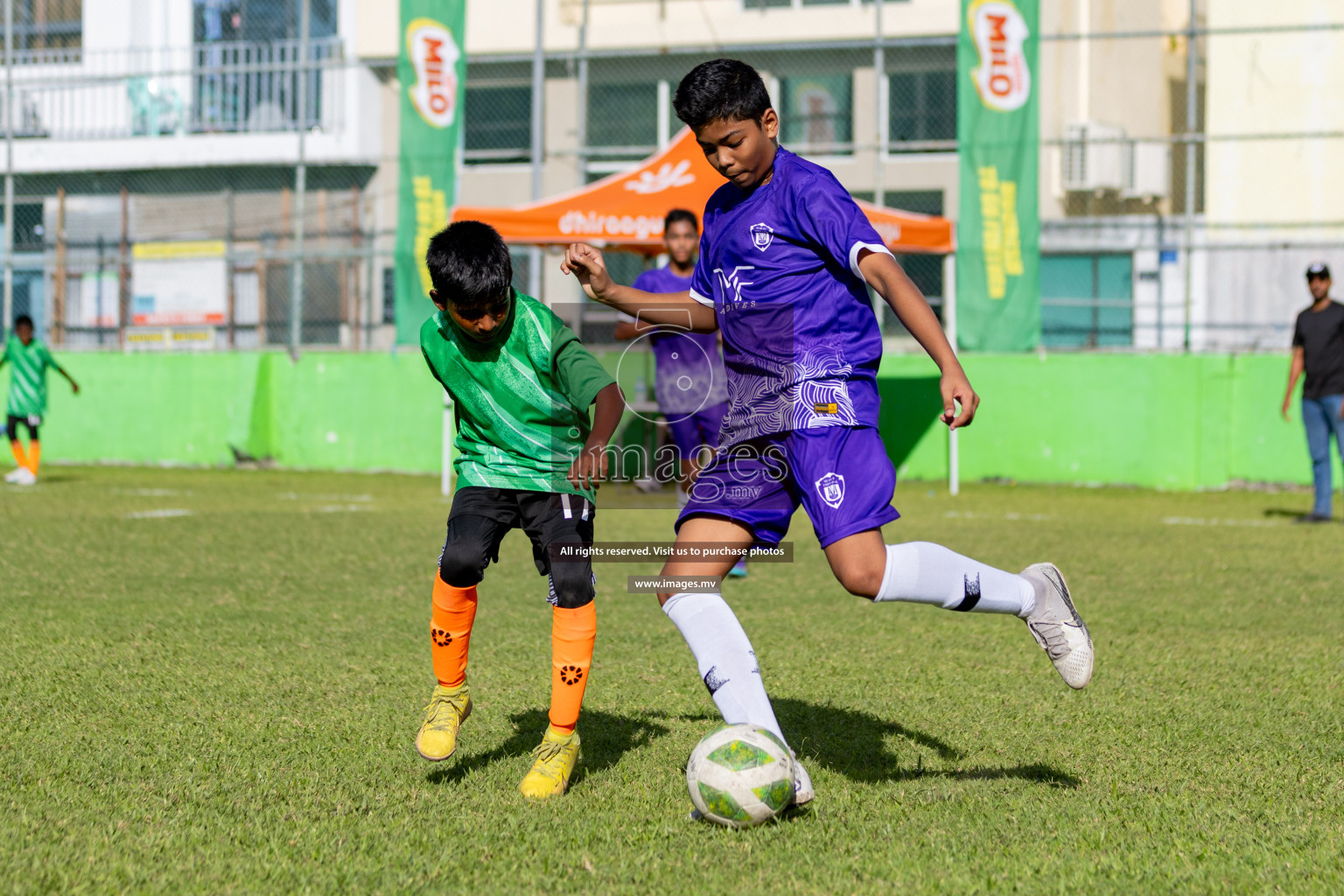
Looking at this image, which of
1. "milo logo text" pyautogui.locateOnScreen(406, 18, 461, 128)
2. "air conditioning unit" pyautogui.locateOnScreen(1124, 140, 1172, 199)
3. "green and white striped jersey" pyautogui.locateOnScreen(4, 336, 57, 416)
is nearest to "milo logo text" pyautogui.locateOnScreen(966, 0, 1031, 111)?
"air conditioning unit" pyautogui.locateOnScreen(1124, 140, 1172, 199)

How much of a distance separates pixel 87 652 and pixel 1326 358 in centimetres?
895

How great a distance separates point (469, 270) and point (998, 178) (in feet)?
38.6

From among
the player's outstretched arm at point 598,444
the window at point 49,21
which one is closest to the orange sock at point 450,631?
the player's outstretched arm at point 598,444

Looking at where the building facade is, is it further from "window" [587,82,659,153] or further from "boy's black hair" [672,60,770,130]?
"boy's black hair" [672,60,770,130]

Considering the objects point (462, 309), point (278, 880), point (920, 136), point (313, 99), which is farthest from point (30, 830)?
point (920, 136)

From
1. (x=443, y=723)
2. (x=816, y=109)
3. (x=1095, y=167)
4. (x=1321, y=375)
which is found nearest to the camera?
(x=443, y=723)

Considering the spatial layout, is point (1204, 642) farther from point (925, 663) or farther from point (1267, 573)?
point (1267, 573)

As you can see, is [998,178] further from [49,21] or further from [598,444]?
[49,21]

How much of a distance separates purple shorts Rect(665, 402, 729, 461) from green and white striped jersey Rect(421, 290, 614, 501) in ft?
14.1

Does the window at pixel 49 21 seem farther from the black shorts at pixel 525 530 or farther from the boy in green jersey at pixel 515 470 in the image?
the black shorts at pixel 525 530

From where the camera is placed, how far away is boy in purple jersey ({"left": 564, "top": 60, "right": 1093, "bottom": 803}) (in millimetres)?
3262

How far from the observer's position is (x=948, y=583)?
3.32 meters

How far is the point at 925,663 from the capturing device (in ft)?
16.8

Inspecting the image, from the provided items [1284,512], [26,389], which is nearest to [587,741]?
[1284,512]
